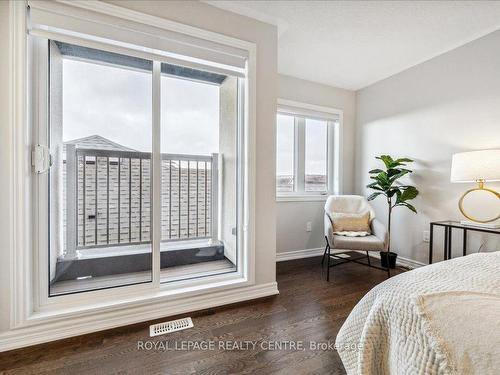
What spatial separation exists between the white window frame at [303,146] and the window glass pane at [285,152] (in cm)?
5

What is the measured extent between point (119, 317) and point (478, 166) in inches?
117

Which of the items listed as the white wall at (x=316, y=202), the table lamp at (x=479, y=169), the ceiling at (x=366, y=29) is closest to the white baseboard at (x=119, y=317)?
the white wall at (x=316, y=202)

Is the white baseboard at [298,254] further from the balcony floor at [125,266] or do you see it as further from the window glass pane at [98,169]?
the window glass pane at [98,169]

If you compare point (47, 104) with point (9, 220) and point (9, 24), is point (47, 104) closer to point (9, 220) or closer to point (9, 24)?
point (9, 24)

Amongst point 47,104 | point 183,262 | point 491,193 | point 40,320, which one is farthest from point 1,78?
point 491,193

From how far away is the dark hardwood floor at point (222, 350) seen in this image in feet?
4.24

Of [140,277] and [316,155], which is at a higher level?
[316,155]

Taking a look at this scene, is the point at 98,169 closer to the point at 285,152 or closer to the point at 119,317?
the point at 119,317

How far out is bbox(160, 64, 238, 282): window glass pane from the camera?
2084 millimetres

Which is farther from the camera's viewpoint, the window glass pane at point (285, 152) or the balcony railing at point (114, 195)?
the window glass pane at point (285, 152)

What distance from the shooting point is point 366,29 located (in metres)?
2.17

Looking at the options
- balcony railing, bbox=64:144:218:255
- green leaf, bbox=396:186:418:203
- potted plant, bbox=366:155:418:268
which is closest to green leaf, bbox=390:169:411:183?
potted plant, bbox=366:155:418:268

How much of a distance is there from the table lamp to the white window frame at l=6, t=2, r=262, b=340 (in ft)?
6.04

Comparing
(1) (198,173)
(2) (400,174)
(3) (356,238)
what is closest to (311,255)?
(3) (356,238)
